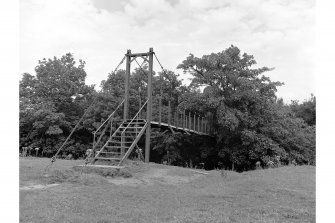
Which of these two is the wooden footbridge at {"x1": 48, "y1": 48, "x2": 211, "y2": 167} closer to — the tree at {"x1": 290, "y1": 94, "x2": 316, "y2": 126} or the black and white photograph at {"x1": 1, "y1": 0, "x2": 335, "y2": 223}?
the black and white photograph at {"x1": 1, "y1": 0, "x2": 335, "y2": 223}

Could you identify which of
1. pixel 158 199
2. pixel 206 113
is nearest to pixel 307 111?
pixel 206 113

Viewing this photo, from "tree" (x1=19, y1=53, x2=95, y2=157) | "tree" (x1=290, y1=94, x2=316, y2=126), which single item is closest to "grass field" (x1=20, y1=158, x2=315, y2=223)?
"tree" (x1=19, y1=53, x2=95, y2=157)

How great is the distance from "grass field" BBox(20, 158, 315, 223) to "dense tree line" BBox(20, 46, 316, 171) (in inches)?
304

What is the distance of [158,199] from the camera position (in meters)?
6.63

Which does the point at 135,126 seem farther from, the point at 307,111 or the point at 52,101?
the point at 307,111

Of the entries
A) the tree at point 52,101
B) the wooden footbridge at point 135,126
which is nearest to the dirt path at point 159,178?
the wooden footbridge at point 135,126

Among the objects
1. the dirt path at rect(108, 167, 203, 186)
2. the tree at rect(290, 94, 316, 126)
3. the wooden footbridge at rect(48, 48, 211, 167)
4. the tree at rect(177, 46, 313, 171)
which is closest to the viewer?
the dirt path at rect(108, 167, 203, 186)

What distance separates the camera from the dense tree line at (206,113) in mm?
17438

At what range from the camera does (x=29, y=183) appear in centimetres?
759

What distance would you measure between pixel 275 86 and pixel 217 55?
134 inches

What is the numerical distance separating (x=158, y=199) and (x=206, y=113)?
11412mm

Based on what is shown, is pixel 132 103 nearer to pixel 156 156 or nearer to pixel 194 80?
pixel 156 156

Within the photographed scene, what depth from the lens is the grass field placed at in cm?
521

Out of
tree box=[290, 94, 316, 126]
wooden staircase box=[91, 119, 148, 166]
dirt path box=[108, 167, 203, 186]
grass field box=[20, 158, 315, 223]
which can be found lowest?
dirt path box=[108, 167, 203, 186]
